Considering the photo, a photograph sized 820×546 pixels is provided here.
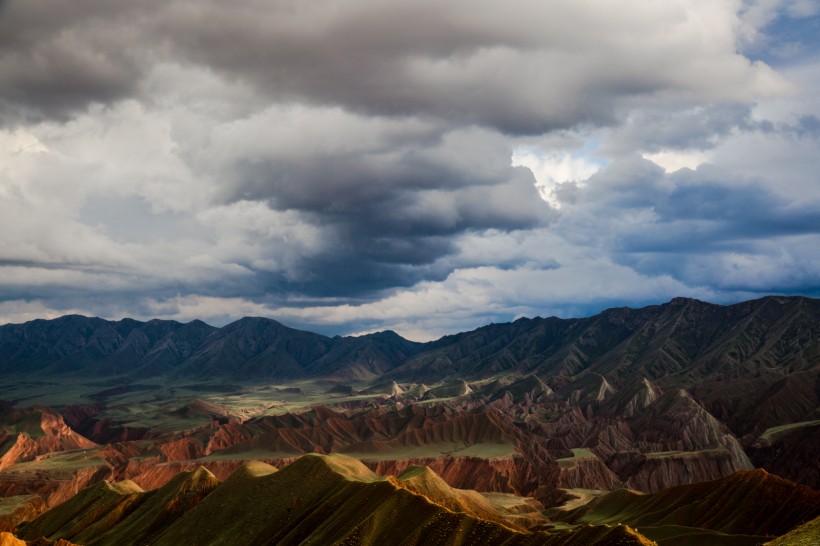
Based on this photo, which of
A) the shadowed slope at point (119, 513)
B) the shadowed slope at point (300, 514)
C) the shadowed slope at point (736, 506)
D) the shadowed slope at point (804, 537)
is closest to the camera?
the shadowed slope at point (804, 537)

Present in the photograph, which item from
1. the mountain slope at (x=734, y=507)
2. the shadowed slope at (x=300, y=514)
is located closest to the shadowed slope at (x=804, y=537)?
the shadowed slope at (x=300, y=514)

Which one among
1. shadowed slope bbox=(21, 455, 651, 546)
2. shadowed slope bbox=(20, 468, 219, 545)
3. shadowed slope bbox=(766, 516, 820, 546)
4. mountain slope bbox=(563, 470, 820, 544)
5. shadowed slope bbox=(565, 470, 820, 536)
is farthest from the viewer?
shadowed slope bbox=(20, 468, 219, 545)

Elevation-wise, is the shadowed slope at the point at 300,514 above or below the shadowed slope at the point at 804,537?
below

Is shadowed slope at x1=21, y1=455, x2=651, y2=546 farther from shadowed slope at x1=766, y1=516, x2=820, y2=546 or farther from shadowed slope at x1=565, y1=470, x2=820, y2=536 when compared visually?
shadowed slope at x1=565, y1=470, x2=820, y2=536

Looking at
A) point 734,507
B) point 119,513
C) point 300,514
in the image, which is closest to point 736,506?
point 734,507

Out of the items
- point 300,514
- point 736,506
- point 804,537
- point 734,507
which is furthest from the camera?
point 734,507

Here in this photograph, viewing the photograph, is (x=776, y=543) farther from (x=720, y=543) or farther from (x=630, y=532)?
(x=720, y=543)

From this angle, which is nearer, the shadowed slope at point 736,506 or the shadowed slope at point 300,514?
the shadowed slope at point 300,514

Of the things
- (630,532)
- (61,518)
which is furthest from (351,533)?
(61,518)

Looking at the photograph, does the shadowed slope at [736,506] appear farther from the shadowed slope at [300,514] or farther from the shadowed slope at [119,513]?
the shadowed slope at [119,513]

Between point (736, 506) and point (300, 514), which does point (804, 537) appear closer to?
point (300, 514)

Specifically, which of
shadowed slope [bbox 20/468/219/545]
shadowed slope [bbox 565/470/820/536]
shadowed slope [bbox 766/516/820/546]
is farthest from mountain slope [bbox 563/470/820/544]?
shadowed slope [bbox 20/468/219/545]

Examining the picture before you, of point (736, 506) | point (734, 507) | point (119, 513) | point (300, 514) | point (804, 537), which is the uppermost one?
point (804, 537)

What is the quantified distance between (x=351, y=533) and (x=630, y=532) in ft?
133
